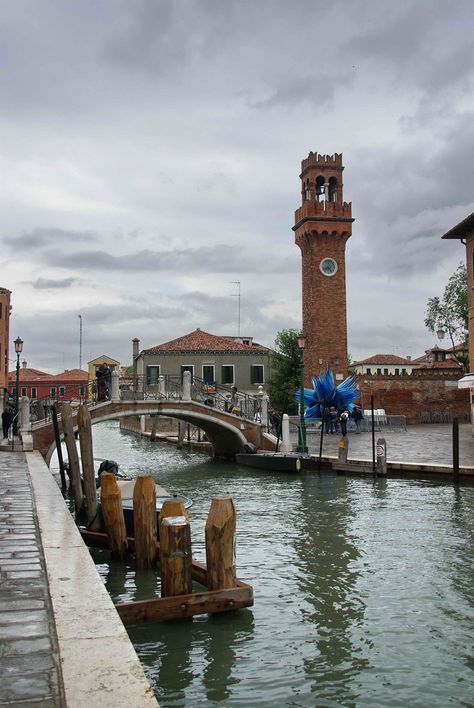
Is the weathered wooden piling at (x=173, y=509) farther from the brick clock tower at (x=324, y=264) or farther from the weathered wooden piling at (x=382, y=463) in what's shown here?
the brick clock tower at (x=324, y=264)

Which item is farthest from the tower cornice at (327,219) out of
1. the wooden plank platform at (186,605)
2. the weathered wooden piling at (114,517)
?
the wooden plank platform at (186,605)

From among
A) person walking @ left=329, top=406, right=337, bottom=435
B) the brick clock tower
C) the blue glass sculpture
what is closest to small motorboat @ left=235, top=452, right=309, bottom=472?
person walking @ left=329, top=406, right=337, bottom=435

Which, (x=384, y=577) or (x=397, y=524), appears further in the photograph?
(x=397, y=524)

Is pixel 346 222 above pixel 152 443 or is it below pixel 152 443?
above

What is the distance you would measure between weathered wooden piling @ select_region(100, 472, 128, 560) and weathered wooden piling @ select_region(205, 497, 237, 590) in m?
2.73

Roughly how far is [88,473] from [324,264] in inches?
1182

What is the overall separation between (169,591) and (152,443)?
32.8 meters

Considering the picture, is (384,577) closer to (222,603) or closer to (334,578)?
(334,578)

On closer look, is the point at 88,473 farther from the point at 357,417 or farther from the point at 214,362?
the point at 214,362

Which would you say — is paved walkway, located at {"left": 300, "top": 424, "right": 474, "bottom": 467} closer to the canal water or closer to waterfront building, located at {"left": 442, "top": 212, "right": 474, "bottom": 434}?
waterfront building, located at {"left": 442, "top": 212, "right": 474, "bottom": 434}

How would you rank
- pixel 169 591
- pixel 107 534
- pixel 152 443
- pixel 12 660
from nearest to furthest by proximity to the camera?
pixel 12 660 → pixel 169 591 → pixel 107 534 → pixel 152 443

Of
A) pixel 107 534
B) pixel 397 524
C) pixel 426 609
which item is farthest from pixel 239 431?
pixel 426 609

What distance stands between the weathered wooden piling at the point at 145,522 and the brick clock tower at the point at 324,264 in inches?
1162

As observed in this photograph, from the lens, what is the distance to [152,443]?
38.9m
